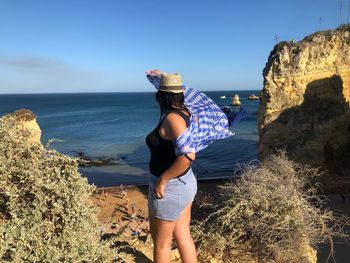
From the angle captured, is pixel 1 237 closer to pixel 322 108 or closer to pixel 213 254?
pixel 213 254

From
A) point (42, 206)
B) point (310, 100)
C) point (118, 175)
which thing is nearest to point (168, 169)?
point (42, 206)

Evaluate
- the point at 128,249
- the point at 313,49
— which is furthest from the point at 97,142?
the point at 128,249

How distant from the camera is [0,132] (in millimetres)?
3475

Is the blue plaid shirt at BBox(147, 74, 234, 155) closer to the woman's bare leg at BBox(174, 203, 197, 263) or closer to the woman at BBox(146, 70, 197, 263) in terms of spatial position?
the woman at BBox(146, 70, 197, 263)

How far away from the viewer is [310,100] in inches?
570

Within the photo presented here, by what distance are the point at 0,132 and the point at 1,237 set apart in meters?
0.98

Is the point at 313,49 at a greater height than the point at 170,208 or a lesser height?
Answer: greater

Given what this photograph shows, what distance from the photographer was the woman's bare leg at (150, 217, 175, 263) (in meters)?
3.57

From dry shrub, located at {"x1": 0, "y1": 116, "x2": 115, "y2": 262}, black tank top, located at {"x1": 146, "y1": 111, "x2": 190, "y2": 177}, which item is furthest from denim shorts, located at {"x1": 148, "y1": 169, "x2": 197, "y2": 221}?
dry shrub, located at {"x1": 0, "y1": 116, "x2": 115, "y2": 262}

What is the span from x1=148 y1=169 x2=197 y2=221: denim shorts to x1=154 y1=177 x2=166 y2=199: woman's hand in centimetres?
4

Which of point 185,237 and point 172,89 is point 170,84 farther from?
point 185,237

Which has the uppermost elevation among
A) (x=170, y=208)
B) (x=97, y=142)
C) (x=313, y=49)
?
(x=313, y=49)

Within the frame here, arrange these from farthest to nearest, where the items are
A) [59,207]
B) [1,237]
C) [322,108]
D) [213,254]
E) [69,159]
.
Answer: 1. [322,108]
2. [213,254]
3. [69,159]
4. [59,207]
5. [1,237]

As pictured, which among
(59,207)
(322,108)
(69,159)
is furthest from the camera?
(322,108)
